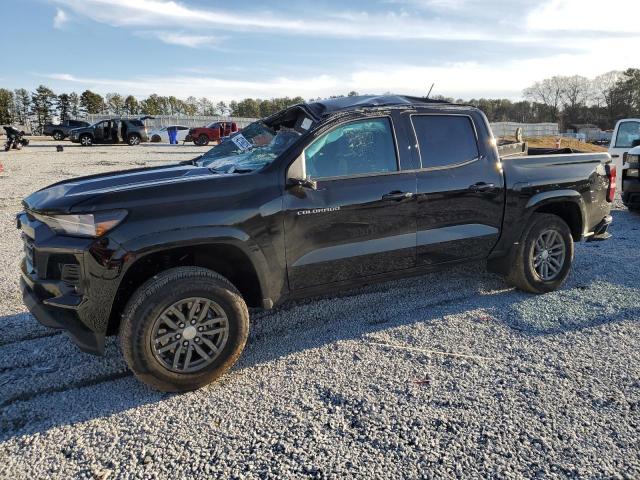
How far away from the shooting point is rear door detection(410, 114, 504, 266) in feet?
13.3

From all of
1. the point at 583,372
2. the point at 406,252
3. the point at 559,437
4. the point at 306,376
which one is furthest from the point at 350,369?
the point at 583,372

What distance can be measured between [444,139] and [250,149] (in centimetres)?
176

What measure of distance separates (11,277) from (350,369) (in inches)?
164

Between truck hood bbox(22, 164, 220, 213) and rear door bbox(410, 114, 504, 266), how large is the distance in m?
1.83

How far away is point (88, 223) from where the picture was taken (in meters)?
2.93

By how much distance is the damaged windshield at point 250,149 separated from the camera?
12.1 ft

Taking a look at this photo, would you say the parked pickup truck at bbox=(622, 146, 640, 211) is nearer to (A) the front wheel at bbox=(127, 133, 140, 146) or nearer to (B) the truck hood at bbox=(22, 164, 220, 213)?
(B) the truck hood at bbox=(22, 164, 220, 213)

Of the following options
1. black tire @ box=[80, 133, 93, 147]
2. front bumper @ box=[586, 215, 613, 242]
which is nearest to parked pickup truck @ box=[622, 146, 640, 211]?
front bumper @ box=[586, 215, 613, 242]

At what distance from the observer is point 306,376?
3.36m

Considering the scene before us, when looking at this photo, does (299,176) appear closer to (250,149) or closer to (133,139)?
(250,149)

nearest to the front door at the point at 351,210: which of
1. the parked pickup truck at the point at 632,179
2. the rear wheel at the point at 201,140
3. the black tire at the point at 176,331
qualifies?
the black tire at the point at 176,331

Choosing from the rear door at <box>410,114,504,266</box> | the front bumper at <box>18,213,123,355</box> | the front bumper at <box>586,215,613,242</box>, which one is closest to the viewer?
the front bumper at <box>18,213,123,355</box>

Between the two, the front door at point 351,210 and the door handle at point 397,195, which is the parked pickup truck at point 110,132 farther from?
the door handle at point 397,195

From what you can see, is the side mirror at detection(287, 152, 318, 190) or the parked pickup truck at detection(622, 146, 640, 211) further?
the parked pickup truck at detection(622, 146, 640, 211)
